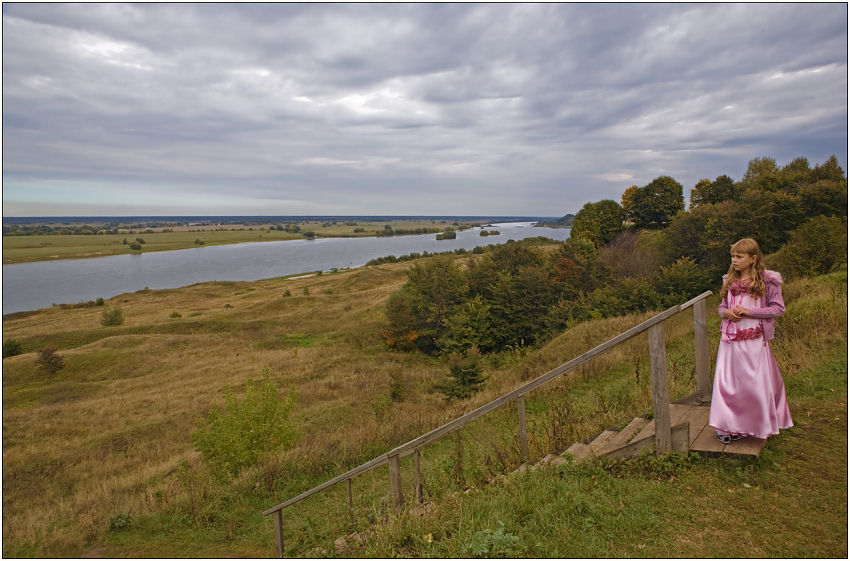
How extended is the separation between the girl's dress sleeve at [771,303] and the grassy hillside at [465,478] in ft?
4.41

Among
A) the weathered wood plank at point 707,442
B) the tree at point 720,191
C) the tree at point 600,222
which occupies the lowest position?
the weathered wood plank at point 707,442

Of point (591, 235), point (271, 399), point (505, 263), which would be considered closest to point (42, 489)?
point (271, 399)

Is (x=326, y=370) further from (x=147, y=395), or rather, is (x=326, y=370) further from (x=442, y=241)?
(x=442, y=241)

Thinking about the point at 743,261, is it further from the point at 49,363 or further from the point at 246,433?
the point at 49,363

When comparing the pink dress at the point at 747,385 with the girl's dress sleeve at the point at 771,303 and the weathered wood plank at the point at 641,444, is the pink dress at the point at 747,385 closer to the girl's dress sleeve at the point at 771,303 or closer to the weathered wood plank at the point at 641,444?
the girl's dress sleeve at the point at 771,303

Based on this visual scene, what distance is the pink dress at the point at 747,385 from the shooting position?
13.3 feet

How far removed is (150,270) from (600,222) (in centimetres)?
10854

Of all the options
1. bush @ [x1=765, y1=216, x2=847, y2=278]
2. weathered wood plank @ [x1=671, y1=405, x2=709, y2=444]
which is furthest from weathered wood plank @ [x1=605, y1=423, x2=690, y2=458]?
bush @ [x1=765, y1=216, x2=847, y2=278]

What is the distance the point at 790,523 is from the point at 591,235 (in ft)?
174

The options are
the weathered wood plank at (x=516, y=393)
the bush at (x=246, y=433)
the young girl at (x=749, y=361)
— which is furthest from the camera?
the bush at (x=246, y=433)

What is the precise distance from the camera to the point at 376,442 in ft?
32.6

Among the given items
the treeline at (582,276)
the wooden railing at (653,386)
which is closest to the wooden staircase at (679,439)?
the wooden railing at (653,386)

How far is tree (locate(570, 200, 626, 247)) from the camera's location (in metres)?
53.0

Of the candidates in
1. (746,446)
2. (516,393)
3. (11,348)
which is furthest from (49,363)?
(746,446)
